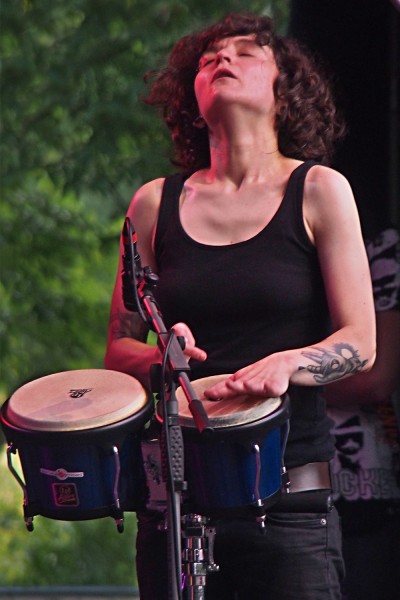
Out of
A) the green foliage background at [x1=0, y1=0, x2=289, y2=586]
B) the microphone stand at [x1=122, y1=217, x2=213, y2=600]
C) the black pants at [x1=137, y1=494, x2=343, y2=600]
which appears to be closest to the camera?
the microphone stand at [x1=122, y1=217, x2=213, y2=600]

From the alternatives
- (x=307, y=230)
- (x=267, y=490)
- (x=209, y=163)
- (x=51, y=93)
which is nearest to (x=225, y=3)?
(x=51, y=93)

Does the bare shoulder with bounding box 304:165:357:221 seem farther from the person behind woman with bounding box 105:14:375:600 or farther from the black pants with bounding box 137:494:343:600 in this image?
the black pants with bounding box 137:494:343:600

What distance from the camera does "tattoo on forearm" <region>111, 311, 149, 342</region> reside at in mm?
2566

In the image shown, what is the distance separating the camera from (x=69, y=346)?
676 centimetres

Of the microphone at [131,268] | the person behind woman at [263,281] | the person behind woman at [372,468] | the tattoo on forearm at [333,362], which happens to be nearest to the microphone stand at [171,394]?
the microphone at [131,268]

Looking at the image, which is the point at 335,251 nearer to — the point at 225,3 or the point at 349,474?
the point at 349,474

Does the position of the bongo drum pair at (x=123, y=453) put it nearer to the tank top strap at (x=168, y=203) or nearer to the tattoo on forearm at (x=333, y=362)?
the tattoo on forearm at (x=333, y=362)

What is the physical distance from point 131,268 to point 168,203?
16.9 inches

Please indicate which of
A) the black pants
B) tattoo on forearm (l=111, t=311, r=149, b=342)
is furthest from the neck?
the black pants

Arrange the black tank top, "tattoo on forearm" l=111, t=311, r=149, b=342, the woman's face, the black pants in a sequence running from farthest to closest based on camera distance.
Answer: "tattoo on forearm" l=111, t=311, r=149, b=342
the woman's face
the black tank top
the black pants

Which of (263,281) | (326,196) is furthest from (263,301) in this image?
(326,196)

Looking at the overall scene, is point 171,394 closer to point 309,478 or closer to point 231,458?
point 231,458

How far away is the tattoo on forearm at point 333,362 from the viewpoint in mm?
2268

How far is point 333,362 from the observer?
228 cm
